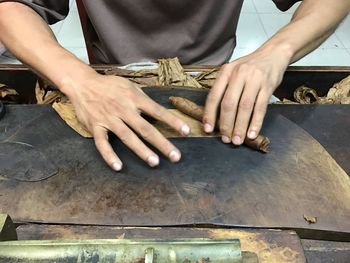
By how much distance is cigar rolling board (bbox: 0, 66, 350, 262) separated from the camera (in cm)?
71

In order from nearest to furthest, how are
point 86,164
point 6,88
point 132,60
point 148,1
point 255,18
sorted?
point 86,164
point 6,88
point 148,1
point 132,60
point 255,18

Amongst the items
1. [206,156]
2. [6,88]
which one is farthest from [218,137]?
[6,88]

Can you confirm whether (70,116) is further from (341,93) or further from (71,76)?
(341,93)

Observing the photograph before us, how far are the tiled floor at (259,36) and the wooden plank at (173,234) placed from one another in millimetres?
1929

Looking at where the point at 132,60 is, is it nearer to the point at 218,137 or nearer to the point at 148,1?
the point at 148,1

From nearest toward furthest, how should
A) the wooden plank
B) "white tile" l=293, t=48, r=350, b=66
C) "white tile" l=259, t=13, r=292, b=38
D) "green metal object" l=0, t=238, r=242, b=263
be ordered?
1. "green metal object" l=0, t=238, r=242, b=263
2. the wooden plank
3. "white tile" l=293, t=48, r=350, b=66
4. "white tile" l=259, t=13, r=292, b=38

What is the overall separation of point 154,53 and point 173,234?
31.5 inches

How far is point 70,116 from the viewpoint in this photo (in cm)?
95

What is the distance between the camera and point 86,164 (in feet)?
2.71

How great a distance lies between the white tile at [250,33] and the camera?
2717mm

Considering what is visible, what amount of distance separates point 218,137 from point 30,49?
509 millimetres

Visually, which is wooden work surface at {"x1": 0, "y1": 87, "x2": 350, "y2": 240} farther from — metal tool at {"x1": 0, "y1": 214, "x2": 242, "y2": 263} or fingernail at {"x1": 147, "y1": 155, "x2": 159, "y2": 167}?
metal tool at {"x1": 0, "y1": 214, "x2": 242, "y2": 263}

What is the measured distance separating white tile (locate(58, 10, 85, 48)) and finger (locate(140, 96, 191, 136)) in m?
1.95

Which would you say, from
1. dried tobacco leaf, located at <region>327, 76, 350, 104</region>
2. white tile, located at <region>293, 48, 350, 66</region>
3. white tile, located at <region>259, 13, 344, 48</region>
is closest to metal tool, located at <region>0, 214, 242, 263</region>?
dried tobacco leaf, located at <region>327, 76, 350, 104</region>
